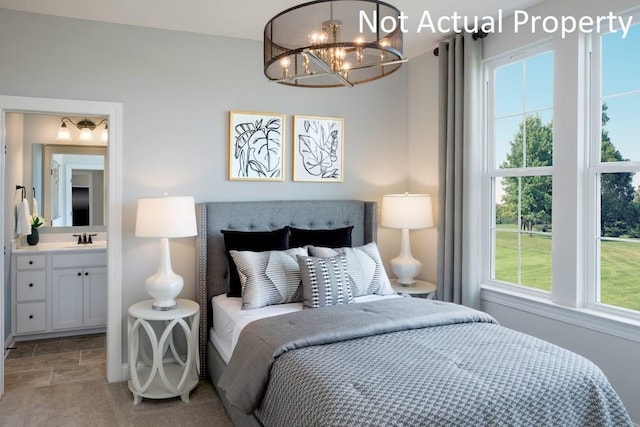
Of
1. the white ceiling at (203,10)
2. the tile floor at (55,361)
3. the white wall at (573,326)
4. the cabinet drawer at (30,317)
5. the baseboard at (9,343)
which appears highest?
the white ceiling at (203,10)

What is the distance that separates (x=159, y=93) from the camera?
3.61m

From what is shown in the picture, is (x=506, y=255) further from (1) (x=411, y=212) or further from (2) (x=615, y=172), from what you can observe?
(2) (x=615, y=172)

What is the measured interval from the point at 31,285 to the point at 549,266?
4.42 m

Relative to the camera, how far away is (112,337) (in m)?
3.51

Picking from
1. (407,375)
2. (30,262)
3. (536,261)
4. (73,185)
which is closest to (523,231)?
(536,261)

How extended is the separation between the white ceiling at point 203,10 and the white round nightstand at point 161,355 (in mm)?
2075

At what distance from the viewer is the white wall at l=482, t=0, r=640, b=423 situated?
8.77ft

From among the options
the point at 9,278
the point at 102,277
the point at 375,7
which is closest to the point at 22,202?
the point at 9,278

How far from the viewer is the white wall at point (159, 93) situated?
332 centimetres

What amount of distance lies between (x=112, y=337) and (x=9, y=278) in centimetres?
145

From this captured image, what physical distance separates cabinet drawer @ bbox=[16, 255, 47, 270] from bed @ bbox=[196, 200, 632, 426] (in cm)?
226

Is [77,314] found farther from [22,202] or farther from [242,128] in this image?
[242,128]

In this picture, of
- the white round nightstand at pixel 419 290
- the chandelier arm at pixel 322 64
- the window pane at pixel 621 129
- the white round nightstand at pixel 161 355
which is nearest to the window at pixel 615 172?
the window pane at pixel 621 129

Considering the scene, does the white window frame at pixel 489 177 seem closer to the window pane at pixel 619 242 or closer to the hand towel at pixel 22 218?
the window pane at pixel 619 242
